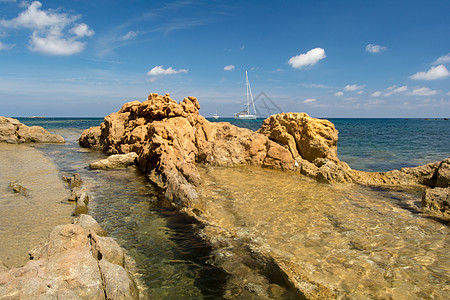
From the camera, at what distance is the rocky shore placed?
5.37 m

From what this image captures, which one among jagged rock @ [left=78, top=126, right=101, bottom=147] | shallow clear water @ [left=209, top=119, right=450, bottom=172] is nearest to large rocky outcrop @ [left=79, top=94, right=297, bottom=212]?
jagged rock @ [left=78, top=126, right=101, bottom=147]

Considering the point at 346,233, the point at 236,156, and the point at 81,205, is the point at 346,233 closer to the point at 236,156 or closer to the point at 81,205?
the point at 81,205

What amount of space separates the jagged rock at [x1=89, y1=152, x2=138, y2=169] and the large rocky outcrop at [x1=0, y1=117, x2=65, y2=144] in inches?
A: 675

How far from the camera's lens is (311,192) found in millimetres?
8719

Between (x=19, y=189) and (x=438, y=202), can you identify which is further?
(x=19, y=189)

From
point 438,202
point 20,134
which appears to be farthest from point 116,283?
point 20,134

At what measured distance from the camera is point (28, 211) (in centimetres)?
669

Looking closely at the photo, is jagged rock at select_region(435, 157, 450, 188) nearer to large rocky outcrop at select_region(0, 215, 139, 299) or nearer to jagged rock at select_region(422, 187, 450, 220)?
jagged rock at select_region(422, 187, 450, 220)

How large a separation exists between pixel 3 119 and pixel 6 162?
1641 centimetres

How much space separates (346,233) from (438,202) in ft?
A: 10.6

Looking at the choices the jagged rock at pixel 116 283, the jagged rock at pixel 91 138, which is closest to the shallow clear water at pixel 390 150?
the jagged rock at pixel 116 283

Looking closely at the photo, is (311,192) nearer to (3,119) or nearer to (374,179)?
(374,179)

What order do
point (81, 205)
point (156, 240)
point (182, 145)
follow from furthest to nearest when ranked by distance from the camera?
1. point (182, 145)
2. point (81, 205)
3. point (156, 240)

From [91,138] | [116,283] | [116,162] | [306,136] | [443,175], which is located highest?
[306,136]
